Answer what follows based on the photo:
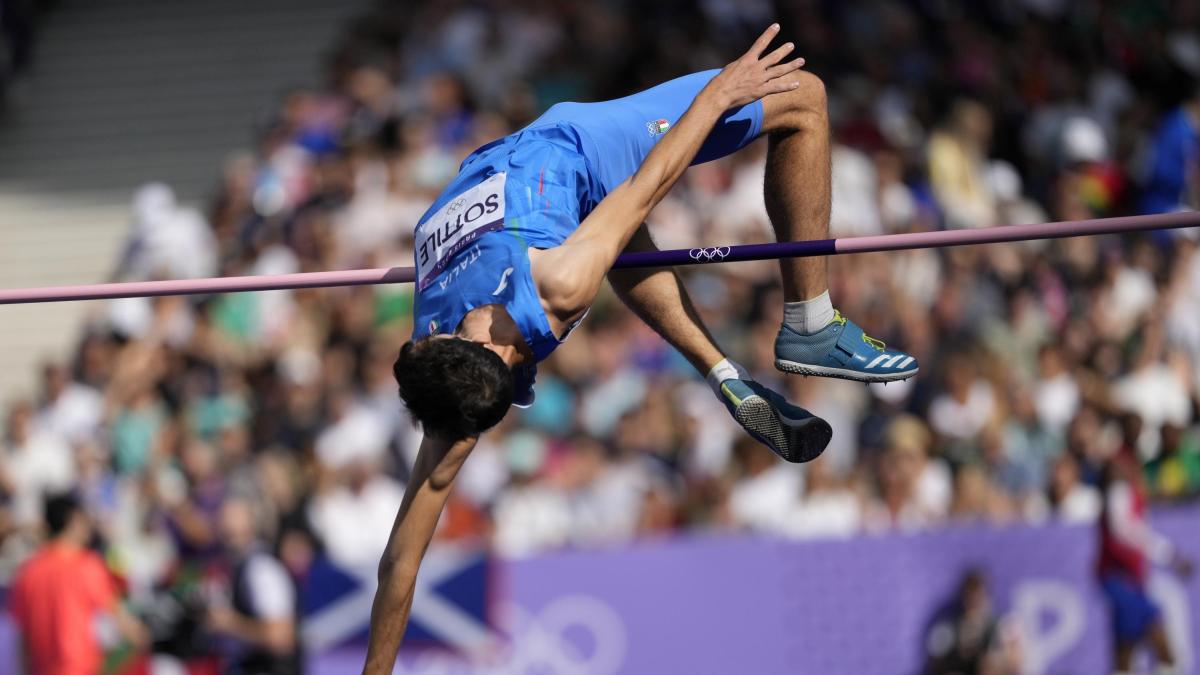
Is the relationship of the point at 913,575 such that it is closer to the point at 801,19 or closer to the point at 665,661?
the point at 665,661

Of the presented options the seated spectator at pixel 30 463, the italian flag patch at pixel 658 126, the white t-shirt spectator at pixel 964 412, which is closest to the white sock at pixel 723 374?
the italian flag patch at pixel 658 126

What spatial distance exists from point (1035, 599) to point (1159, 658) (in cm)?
73

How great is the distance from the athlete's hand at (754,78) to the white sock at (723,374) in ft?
3.43

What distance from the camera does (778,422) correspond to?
637 centimetres

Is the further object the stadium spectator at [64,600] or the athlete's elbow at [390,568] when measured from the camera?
the stadium spectator at [64,600]

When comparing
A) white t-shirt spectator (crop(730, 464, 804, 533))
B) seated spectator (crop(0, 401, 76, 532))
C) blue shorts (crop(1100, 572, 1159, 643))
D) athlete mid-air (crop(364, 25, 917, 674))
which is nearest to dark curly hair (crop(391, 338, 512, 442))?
athlete mid-air (crop(364, 25, 917, 674))

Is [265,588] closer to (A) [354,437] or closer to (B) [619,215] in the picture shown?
(A) [354,437]

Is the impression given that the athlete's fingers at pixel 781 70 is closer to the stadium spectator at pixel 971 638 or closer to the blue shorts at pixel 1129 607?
the stadium spectator at pixel 971 638

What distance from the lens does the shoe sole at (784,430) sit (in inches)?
249

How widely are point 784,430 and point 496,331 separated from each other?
1.18m

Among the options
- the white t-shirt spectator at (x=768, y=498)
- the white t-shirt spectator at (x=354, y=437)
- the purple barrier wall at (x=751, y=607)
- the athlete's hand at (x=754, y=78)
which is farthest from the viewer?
the white t-shirt spectator at (x=354, y=437)

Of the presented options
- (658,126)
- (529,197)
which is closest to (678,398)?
(658,126)

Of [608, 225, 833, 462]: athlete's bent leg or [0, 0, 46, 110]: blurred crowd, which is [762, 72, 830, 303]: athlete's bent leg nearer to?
[608, 225, 833, 462]: athlete's bent leg

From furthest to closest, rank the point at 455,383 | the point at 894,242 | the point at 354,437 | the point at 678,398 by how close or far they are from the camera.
Result: the point at 354,437, the point at 678,398, the point at 894,242, the point at 455,383
